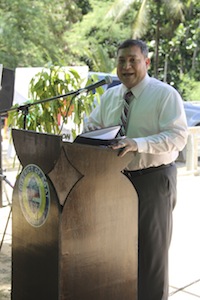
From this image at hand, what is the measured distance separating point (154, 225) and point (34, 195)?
0.91 m

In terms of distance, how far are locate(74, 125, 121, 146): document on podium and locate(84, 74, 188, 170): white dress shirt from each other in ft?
0.74

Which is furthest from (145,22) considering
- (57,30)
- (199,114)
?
(199,114)

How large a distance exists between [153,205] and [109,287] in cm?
70

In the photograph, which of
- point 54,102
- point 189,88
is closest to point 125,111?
point 54,102

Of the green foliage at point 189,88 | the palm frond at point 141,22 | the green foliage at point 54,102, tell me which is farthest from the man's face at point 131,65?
the palm frond at point 141,22

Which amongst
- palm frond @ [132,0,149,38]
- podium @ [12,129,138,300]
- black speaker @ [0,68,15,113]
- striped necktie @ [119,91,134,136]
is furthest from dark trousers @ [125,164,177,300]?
palm frond @ [132,0,149,38]

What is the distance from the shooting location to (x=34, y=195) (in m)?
2.43

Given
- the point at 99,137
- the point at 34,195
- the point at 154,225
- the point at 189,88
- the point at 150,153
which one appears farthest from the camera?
the point at 189,88

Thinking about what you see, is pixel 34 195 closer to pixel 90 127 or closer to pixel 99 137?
pixel 99 137

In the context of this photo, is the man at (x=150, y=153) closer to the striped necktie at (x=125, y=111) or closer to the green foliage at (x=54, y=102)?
the striped necktie at (x=125, y=111)

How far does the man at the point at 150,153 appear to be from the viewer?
2883 mm

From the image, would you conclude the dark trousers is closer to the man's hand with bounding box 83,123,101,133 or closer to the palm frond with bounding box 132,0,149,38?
the man's hand with bounding box 83,123,101,133

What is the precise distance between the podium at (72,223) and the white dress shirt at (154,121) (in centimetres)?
36

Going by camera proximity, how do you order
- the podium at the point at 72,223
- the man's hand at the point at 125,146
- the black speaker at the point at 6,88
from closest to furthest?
1. the podium at the point at 72,223
2. the man's hand at the point at 125,146
3. the black speaker at the point at 6,88
